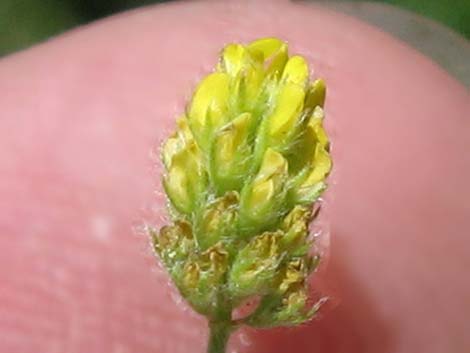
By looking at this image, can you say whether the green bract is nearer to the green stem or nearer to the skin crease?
the green stem

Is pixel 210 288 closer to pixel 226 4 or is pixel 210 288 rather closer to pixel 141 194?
pixel 141 194

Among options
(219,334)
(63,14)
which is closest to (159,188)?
(219,334)

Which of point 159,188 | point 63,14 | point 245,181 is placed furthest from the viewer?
point 63,14

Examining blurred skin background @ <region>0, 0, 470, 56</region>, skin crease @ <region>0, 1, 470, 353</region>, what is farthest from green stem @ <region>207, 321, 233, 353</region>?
blurred skin background @ <region>0, 0, 470, 56</region>

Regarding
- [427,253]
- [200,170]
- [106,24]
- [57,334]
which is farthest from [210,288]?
[106,24]

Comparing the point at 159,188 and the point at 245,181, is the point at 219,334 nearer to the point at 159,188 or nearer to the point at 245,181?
the point at 245,181

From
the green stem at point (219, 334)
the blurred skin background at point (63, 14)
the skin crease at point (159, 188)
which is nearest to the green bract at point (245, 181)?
the green stem at point (219, 334)

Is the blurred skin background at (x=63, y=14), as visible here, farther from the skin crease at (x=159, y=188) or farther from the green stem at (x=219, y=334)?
the green stem at (x=219, y=334)
